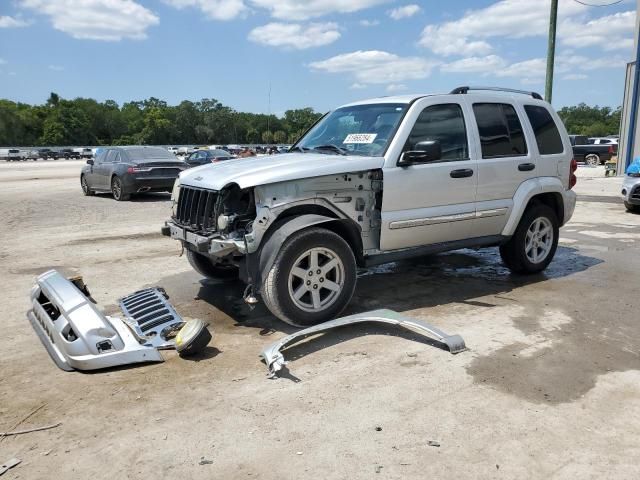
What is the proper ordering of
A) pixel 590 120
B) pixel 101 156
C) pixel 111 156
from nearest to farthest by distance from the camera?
1. pixel 111 156
2. pixel 101 156
3. pixel 590 120

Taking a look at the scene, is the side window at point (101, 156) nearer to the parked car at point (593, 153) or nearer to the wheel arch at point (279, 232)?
the wheel arch at point (279, 232)

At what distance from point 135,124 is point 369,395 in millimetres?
145110

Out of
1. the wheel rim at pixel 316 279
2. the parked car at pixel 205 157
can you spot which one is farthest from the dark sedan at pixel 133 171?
→ the wheel rim at pixel 316 279

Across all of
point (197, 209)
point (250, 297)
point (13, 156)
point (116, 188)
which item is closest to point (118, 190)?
point (116, 188)

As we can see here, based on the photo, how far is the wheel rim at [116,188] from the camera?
1516 cm

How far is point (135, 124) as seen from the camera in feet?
451

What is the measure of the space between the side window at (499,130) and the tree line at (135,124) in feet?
338

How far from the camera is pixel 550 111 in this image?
21.3 feet

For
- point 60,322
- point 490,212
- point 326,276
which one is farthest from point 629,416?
point 60,322

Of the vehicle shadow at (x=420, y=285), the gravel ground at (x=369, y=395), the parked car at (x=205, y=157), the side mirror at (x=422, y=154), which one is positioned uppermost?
the side mirror at (x=422, y=154)

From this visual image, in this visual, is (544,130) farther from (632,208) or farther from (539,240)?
(632,208)

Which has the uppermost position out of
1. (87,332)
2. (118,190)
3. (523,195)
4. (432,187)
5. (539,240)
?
(432,187)

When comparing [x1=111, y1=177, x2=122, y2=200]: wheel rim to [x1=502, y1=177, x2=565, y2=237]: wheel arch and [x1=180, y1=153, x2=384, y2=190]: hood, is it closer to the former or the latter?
[x1=180, y1=153, x2=384, y2=190]: hood

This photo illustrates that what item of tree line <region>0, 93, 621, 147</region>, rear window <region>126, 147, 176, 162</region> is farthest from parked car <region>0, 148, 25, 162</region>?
rear window <region>126, 147, 176, 162</region>
